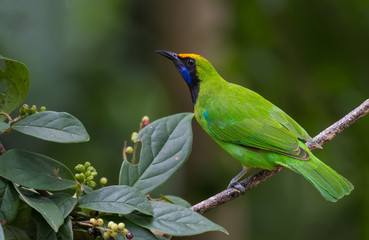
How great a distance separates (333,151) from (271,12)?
5.27 feet

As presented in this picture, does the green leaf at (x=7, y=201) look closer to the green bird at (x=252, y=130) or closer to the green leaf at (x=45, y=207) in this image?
the green leaf at (x=45, y=207)

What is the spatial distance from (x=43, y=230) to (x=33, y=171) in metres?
0.19

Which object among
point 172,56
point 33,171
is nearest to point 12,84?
point 33,171

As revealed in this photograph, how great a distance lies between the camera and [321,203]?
18.1ft

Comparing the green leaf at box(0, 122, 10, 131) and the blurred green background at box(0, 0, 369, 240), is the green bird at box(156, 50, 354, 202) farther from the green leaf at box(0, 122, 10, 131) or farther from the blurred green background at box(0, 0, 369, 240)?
the green leaf at box(0, 122, 10, 131)

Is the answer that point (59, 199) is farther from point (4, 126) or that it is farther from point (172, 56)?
point (172, 56)

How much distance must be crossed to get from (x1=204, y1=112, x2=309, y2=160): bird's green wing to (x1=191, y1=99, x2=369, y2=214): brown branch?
123mm

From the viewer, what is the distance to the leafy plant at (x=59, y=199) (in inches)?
62.8

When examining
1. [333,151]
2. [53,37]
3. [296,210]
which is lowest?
[296,210]

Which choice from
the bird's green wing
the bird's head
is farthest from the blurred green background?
the bird's green wing

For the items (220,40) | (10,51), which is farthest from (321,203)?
(10,51)

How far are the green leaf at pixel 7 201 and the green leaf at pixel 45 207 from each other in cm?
2

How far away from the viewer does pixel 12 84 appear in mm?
1818

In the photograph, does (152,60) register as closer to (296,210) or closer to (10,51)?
(10,51)
